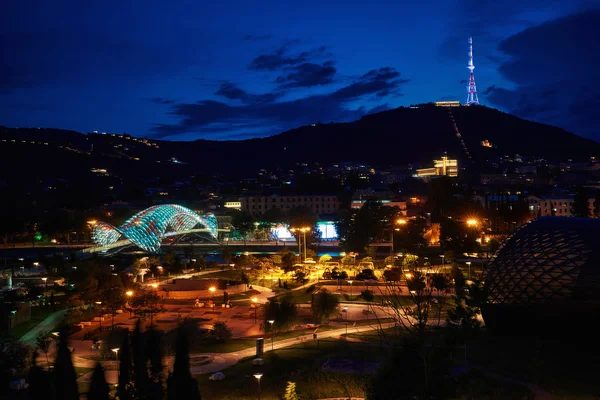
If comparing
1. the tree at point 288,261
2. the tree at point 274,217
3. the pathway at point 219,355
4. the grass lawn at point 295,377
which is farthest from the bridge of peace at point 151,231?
the grass lawn at point 295,377

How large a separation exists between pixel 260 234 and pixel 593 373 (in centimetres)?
5507

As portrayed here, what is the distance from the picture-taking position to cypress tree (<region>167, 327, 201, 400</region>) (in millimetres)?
13461

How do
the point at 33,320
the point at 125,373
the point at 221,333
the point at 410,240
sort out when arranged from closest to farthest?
the point at 125,373, the point at 221,333, the point at 33,320, the point at 410,240

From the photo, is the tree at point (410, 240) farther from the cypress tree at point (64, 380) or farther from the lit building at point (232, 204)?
the lit building at point (232, 204)

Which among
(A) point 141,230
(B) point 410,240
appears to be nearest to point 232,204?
(A) point 141,230

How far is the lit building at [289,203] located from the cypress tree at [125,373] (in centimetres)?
7716

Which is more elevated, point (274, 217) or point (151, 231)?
point (274, 217)

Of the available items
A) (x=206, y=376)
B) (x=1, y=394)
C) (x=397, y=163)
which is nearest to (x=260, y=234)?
(x=206, y=376)

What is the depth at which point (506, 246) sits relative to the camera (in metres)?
26.8

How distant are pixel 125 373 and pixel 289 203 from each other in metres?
78.5

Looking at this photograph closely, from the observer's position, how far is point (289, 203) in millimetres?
93250

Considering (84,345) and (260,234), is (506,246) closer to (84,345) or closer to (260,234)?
(84,345)

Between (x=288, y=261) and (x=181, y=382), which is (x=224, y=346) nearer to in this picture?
(x=181, y=382)

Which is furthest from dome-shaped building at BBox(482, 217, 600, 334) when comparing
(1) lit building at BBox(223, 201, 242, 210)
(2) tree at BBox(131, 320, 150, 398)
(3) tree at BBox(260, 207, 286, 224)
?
(1) lit building at BBox(223, 201, 242, 210)
